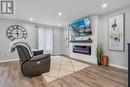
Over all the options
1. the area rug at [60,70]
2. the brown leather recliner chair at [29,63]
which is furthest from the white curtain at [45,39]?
the brown leather recliner chair at [29,63]

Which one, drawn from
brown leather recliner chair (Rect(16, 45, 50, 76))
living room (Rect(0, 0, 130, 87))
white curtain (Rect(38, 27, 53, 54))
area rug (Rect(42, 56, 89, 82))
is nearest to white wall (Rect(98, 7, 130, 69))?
living room (Rect(0, 0, 130, 87))

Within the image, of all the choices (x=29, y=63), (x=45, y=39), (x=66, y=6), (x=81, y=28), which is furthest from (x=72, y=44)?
(x=29, y=63)

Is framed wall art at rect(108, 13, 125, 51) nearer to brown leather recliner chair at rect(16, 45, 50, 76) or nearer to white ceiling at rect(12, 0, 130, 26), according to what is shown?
white ceiling at rect(12, 0, 130, 26)

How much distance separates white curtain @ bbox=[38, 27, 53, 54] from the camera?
663cm

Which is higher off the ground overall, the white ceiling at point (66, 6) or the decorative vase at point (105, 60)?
the white ceiling at point (66, 6)

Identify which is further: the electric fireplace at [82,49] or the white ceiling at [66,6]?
the electric fireplace at [82,49]

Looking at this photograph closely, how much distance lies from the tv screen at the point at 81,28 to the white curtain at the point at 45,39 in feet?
6.34

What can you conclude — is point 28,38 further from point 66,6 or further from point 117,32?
point 117,32

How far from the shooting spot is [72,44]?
6.23 meters

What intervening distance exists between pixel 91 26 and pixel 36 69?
3312mm

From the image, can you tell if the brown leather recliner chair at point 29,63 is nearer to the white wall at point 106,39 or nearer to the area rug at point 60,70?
the area rug at point 60,70

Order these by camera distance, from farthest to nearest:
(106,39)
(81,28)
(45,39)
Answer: (45,39) → (81,28) → (106,39)

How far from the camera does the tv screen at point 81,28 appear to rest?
4.84 metres

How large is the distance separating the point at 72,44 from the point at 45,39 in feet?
6.82
